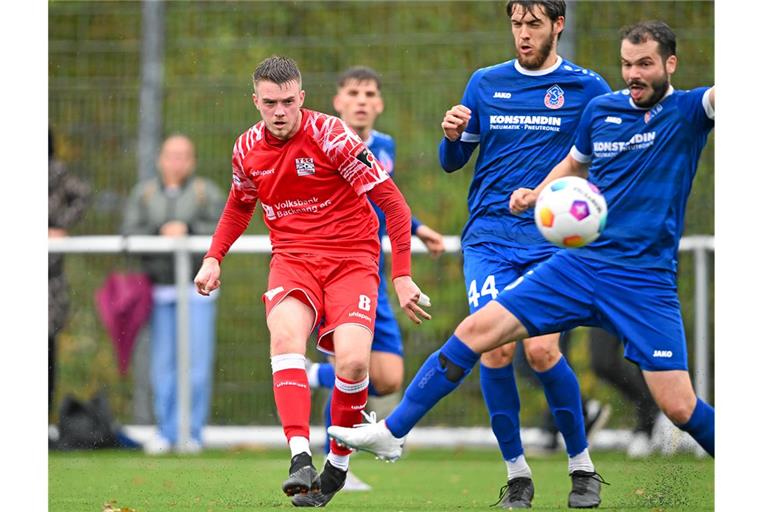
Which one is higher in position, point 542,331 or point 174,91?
point 174,91

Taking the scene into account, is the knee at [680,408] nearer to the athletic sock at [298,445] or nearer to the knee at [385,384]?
the athletic sock at [298,445]

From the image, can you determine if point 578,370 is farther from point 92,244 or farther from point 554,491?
point 92,244

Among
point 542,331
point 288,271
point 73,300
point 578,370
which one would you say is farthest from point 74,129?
point 542,331

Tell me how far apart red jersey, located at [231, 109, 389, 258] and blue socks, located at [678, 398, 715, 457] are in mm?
1837

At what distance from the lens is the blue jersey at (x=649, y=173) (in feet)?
20.6

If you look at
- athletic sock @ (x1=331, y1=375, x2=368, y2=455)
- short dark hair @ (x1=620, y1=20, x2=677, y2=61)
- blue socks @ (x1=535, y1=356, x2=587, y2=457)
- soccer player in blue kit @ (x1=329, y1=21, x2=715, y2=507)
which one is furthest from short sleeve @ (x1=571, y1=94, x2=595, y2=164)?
athletic sock @ (x1=331, y1=375, x2=368, y2=455)

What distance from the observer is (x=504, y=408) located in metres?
7.16

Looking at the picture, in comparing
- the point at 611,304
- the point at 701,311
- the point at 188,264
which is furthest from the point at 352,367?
the point at 701,311

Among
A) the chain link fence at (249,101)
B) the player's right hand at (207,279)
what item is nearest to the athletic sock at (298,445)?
the player's right hand at (207,279)

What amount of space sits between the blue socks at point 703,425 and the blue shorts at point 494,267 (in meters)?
1.23

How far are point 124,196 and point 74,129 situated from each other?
27.8 inches

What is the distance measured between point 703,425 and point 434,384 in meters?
1.23

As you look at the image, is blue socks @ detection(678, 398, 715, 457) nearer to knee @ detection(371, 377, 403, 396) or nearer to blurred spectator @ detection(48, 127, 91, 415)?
knee @ detection(371, 377, 403, 396)

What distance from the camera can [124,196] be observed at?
12062mm
